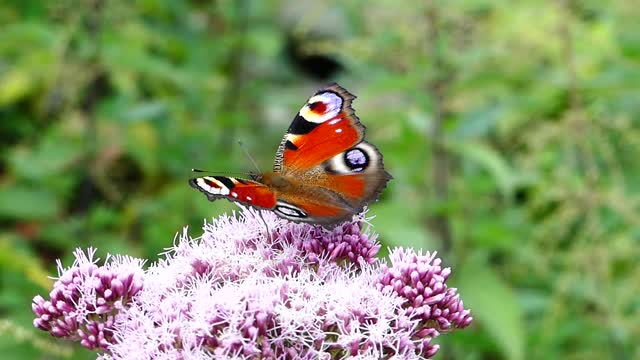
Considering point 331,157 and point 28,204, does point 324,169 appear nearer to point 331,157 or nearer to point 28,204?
point 331,157

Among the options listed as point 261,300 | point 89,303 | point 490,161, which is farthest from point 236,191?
point 490,161

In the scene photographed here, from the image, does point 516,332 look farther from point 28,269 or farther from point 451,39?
point 28,269

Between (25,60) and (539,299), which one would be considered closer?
(539,299)

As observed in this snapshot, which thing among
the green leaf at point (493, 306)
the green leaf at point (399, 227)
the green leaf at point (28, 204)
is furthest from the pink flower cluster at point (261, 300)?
the green leaf at point (28, 204)

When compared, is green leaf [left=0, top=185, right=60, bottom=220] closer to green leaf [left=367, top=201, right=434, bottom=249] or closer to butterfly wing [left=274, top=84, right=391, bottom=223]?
green leaf [left=367, top=201, right=434, bottom=249]

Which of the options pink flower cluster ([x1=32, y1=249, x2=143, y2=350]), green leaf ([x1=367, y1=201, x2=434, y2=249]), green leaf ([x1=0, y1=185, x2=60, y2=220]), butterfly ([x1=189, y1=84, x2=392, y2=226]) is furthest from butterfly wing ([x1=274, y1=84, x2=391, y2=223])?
green leaf ([x1=0, y1=185, x2=60, y2=220])

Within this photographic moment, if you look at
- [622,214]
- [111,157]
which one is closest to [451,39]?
[622,214]
